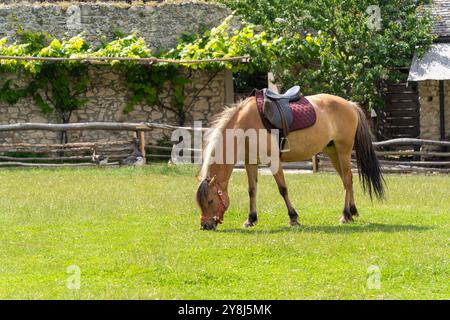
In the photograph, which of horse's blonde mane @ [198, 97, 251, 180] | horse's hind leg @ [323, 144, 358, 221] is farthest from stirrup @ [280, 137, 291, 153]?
horse's hind leg @ [323, 144, 358, 221]

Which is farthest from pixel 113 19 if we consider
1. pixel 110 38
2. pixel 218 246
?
pixel 218 246

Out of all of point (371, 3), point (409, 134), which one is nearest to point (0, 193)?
point (371, 3)

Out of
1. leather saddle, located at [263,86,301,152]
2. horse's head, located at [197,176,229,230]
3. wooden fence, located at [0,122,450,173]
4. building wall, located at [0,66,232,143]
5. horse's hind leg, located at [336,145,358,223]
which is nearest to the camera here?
horse's head, located at [197,176,229,230]

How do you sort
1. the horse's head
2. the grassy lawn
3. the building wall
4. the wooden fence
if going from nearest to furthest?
1. the grassy lawn
2. the horse's head
3. the wooden fence
4. the building wall

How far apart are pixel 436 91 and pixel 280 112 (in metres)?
12.3

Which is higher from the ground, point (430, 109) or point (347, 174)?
point (430, 109)

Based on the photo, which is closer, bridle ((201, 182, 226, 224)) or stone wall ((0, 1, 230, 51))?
bridle ((201, 182, 226, 224))

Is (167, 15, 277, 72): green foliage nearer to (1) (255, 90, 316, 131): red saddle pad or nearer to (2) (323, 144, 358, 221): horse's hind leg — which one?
(2) (323, 144, 358, 221): horse's hind leg

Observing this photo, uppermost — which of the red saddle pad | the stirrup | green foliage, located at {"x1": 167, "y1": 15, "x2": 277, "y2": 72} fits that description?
green foliage, located at {"x1": 167, "y1": 15, "x2": 277, "y2": 72}

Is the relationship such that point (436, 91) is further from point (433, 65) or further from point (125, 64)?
point (125, 64)

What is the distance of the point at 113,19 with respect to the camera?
26844 millimetres

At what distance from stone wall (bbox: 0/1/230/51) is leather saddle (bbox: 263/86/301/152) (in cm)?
1313

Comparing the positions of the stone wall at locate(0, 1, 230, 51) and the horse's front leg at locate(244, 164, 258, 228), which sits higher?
the stone wall at locate(0, 1, 230, 51)

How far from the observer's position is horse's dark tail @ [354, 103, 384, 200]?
1455cm
